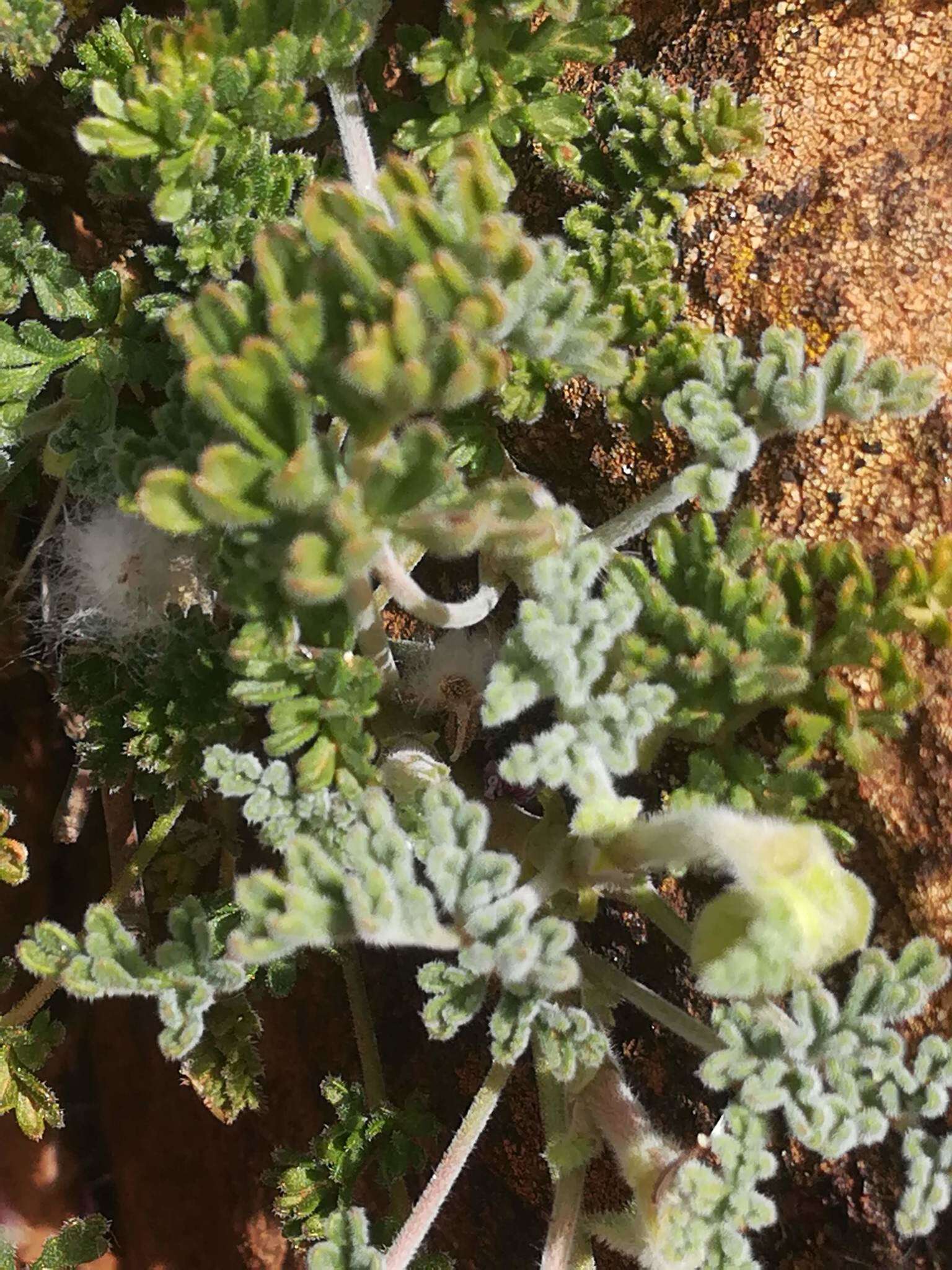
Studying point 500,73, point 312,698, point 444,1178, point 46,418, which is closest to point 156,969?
point 312,698

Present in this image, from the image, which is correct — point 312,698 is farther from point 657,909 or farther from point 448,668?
point 657,909

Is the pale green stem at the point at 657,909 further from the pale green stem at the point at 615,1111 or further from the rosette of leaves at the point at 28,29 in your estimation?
the rosette of leaves at the point at 28,29

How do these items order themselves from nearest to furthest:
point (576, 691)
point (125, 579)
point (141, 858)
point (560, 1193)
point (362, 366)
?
point (362, 366)
point (576, 691)
point (560, 1193)
point (125, 579)
point (141, 858)

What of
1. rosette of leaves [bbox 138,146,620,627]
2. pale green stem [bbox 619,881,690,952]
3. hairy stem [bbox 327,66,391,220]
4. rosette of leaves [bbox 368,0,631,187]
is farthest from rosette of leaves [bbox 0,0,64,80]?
pale green stem [bbox 619,881,690,952]

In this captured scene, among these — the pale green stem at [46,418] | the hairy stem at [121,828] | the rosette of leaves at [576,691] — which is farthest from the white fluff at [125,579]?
the rosette of leaves at [576,691]

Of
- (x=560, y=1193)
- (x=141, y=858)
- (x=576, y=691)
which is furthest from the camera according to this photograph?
(x=141, y=858)

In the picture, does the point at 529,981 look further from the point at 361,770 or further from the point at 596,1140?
the point at 596,1140

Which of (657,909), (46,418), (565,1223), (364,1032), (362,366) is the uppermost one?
(362,366)

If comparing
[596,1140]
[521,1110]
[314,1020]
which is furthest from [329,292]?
[314,1020]
